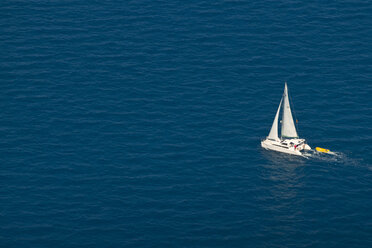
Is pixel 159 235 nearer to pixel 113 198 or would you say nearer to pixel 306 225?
pixel 113 198

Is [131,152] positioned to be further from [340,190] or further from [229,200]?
[340,190]

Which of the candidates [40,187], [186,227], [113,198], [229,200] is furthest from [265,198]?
[40,187]

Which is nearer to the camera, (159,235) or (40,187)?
(159,235)

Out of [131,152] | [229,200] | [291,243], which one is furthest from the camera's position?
[131,152]

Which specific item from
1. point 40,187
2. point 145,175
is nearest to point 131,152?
point 145,175

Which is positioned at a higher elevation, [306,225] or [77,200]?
[77,200]

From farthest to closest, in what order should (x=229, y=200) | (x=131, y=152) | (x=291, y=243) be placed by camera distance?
(x=131, y=152) → (x=229, y=200) → (x=291, y=243)

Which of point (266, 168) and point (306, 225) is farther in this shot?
point (266, 168)

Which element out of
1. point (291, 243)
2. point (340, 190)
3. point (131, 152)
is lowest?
point (291, 243)

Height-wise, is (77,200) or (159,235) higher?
(77,200)
